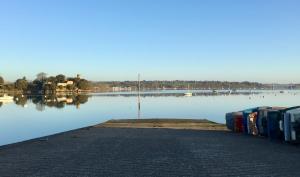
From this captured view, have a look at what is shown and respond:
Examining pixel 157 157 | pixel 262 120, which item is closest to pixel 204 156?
pixel 157 157

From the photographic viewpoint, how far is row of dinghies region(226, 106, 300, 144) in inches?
698

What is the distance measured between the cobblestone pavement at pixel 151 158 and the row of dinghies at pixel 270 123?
64cm

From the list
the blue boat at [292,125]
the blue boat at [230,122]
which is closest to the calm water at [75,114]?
the blue boat at [230,122]

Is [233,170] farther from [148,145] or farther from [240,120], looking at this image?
[240,120]

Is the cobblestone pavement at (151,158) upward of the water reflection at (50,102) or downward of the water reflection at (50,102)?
Answer: upward

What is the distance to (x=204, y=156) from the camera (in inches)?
596

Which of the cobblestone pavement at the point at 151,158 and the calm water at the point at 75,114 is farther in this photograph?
the calm water at the point at 75,114

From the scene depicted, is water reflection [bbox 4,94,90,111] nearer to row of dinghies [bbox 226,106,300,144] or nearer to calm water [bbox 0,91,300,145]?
calm water [bbox 0,91,300,145]

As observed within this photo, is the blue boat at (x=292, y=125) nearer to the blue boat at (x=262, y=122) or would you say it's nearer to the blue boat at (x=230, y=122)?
the blue boat at (x=262, y=122)

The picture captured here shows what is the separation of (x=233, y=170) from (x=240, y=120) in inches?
573

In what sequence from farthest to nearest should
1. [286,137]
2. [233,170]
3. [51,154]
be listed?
1. [286,137]
2. [51,154]
3. [233,170]

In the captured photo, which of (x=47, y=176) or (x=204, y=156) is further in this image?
(x=204, y=156)

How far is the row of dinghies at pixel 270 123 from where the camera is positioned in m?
17.7

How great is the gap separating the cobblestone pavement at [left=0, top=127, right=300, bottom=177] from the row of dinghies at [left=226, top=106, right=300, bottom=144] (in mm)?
641
